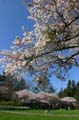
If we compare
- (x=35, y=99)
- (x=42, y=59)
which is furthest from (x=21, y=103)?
(x=42, y=59)

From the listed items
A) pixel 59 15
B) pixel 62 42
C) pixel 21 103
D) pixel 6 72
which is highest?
pixel 21 103

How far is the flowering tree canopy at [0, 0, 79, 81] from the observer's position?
12.8m

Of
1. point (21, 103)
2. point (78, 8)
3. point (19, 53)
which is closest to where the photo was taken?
point (78, 8)

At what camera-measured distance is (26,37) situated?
1418cm

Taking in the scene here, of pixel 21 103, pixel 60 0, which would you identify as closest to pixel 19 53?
pixel 60 0

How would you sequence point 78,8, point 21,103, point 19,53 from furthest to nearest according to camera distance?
point 21,103 < point 19,53 < point 78,8

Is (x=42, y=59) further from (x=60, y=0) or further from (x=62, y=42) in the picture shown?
(x=60, y=0)

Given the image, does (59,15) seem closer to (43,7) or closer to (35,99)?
(43,7)

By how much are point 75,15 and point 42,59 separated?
240 cm

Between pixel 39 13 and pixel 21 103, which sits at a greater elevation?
pixel 21 103

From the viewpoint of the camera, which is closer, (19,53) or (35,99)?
(19,53)

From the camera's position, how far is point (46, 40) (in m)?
12.4

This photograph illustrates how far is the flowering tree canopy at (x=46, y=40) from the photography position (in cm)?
1281

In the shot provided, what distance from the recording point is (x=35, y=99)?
111438 mm
